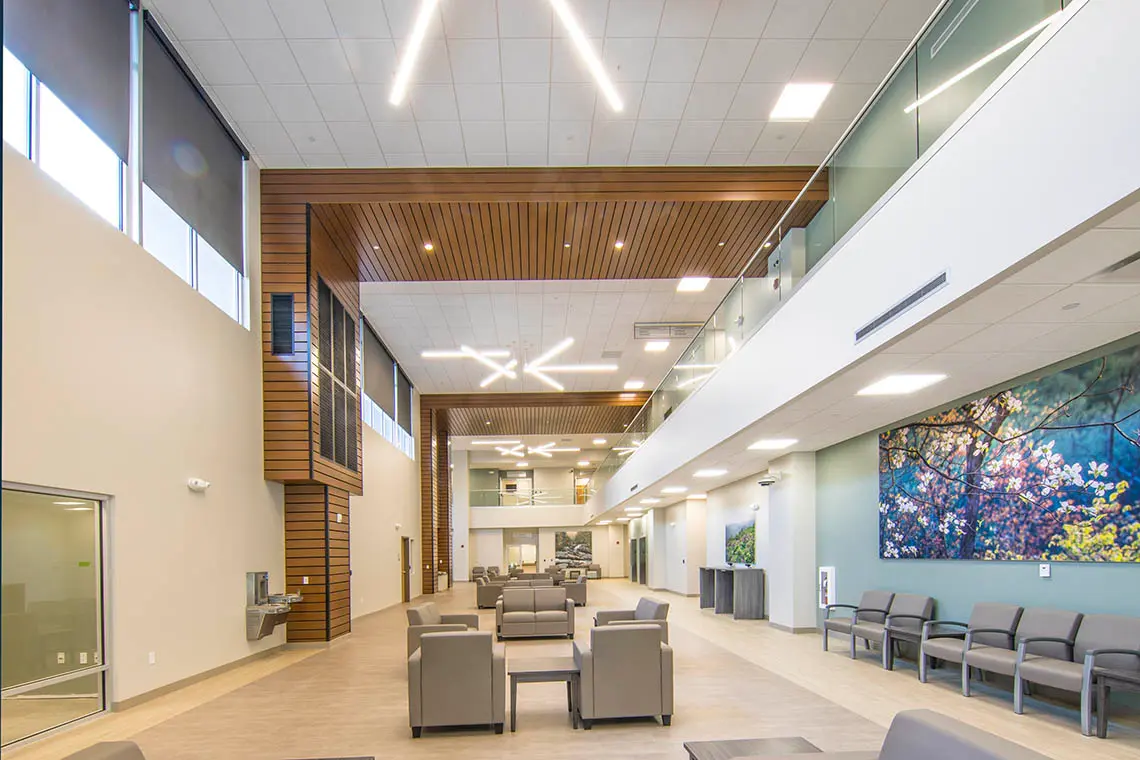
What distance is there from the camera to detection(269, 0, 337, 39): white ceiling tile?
7.38m

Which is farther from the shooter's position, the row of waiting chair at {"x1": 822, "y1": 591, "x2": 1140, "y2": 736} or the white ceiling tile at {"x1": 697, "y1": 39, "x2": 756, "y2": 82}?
the white ceiling tile at {"x1": 697, "y1": 39, "x2": 756, "y2": 82}

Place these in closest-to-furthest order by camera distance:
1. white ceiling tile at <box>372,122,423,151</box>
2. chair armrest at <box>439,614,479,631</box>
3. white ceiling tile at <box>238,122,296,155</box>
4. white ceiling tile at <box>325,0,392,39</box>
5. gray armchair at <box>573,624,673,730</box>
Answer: gray armchair at <box>573,624,673,730</box>, white ceiling tile at <box>325,0,392,39</box>, white ceiling tile at <box>372,122,423,151</box>, white ceiling tile at <box>238,122,296,155</box>, chair armrest at <box>439,614,479,631</box>

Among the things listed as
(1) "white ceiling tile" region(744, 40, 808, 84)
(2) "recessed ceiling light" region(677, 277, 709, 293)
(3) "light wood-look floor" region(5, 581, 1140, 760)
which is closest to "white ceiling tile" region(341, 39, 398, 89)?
(1) "white ceiling tile" region(744, 40, 808, 84)

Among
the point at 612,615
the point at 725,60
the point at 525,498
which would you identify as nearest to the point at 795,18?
the point at 725,60

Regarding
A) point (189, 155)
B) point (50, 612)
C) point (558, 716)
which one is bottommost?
point (558, 716)

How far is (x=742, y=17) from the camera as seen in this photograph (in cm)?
774

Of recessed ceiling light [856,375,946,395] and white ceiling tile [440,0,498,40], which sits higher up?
white ceiling tile [440,0,498,40]

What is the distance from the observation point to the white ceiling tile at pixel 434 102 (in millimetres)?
8742

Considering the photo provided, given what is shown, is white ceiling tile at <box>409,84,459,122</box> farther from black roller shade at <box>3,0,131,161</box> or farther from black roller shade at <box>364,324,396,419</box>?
black roller shade at <box>364,324,396,419</box>

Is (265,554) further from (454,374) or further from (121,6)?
(454,374)

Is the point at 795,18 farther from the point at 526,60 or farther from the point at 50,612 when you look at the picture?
the point at 50,612

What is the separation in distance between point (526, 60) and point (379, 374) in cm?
1103

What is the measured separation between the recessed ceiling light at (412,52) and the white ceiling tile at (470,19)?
0.21 meters

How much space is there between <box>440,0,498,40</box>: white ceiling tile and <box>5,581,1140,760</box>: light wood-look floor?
5792mm
